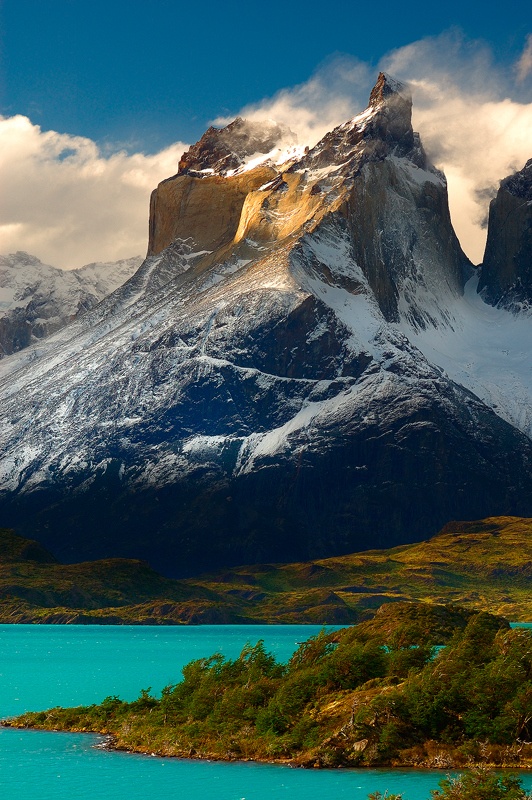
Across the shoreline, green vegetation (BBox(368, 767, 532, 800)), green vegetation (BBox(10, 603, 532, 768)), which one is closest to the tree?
green vegetation (BBox(368, 767, 532, 800))

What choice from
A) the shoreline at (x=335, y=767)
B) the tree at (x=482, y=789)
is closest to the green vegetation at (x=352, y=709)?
the shoreline at (x=335, y=767)

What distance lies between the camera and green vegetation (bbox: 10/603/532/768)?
274ft

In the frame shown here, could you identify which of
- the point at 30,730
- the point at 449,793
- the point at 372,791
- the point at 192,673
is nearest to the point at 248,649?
the point at 192,673

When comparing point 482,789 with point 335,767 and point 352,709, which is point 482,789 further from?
point 352,709

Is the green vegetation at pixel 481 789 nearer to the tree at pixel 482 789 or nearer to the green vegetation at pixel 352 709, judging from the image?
the tree at pixel 482 789

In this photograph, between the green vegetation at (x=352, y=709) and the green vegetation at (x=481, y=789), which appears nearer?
the green vegetation at (x=481, y=789)

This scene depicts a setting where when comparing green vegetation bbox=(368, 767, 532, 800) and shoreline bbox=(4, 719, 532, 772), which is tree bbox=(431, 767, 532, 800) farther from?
shoreline bbox=(4, 719, 532, 772)

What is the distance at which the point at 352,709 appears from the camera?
281ft

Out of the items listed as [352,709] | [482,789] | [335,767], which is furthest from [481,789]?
[352,709]

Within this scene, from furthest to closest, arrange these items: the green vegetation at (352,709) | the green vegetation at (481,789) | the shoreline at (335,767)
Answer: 1. the green vegetation at (352,709)
2. the shoreline at (335,767)
3. the green vegetation at (481,789)

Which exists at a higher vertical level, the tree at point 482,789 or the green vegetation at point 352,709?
the green vegetation at point 352,709

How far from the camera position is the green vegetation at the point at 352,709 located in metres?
83.6

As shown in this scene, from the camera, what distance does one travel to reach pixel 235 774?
3290 inches

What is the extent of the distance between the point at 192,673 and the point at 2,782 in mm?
20430
